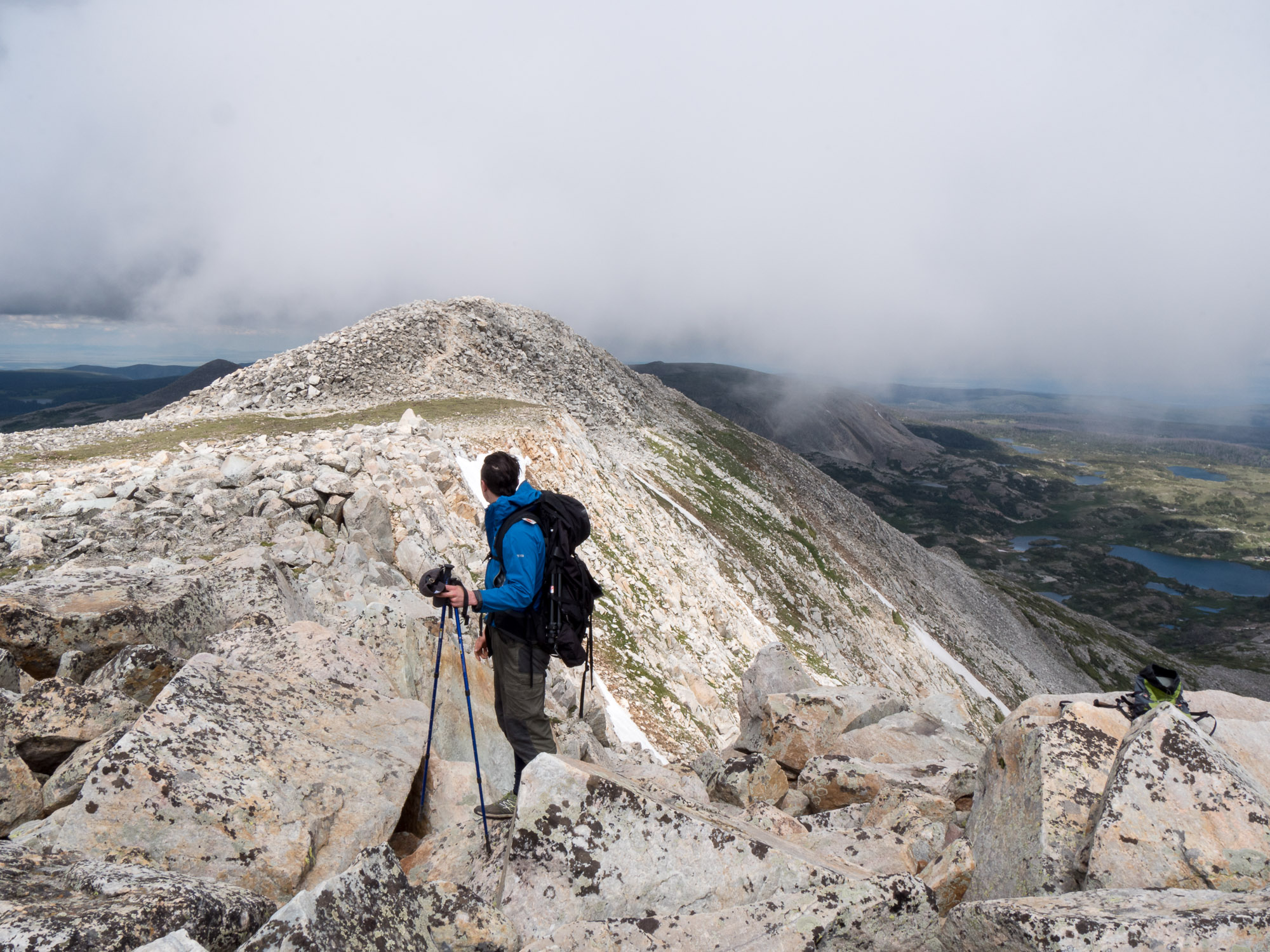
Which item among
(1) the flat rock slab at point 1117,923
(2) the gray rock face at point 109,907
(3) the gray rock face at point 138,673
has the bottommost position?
(1) the flat rock slab at point 1117,923

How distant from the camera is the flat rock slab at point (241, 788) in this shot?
5.43 meters

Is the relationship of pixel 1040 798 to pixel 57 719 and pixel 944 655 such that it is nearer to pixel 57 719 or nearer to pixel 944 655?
pixel 57 719

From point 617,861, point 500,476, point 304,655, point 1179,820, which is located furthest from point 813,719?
point 304,655

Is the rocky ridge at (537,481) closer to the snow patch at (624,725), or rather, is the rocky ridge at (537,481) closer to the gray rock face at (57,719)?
the snow patch at (624,725)

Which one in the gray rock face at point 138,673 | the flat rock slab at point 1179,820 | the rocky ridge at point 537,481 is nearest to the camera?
the flat rock slab at point 1179,820

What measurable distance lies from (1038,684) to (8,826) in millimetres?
100228

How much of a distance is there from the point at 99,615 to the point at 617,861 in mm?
7695

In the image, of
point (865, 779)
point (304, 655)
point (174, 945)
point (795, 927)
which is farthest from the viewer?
point (865, 779)

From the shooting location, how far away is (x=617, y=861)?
18.2 feet

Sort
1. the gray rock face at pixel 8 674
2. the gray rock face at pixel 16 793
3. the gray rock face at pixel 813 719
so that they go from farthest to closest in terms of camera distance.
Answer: the gray rock face at pixel 813 719
the gray rock face at pixel 8 674
the gray rock face at pixel 16 793

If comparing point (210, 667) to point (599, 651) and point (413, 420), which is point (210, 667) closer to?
point (599, 651)

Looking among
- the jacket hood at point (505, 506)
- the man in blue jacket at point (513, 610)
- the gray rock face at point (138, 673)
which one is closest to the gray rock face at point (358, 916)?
the man in blue jacket at point (513, 610)

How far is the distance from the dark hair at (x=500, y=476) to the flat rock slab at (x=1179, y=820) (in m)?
6.59

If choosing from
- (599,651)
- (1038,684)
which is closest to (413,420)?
(599,651)
